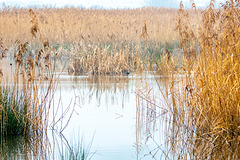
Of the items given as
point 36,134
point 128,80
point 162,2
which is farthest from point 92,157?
point 162,2

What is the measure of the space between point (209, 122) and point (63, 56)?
10316 mm

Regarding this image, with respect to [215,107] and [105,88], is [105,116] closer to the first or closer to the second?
[215,107]

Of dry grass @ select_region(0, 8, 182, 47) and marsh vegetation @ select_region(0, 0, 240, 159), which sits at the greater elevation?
dry grass @ select_region(0, 8, 182, 47)

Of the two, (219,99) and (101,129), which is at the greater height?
(219,99)

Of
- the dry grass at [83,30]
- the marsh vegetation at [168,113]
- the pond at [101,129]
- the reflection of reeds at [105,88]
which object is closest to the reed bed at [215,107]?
the marsh vegetation at [168,113]

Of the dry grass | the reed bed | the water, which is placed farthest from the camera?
the dry grass

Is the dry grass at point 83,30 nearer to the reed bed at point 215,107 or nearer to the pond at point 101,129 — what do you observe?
the pond at point 101,129

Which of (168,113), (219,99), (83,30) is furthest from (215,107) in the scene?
(83,30)

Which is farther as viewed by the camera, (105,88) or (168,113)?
(105,88)

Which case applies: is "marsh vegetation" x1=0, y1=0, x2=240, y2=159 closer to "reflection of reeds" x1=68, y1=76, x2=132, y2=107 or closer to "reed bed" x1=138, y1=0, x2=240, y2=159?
"reed bed" x1=138, y1=0, x2=240, y2=159

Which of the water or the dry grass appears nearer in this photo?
the water

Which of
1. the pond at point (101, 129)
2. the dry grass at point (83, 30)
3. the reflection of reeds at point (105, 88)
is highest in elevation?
the dry grass at point (83, 30)

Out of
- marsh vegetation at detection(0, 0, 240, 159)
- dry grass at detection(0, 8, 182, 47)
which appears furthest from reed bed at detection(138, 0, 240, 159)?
dry grass at detection(0, 8, 182, 47)

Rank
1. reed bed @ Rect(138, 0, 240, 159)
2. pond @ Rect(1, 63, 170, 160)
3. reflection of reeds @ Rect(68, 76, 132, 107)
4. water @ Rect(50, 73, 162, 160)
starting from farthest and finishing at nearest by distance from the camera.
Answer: reflection of reeds @ Rect(68, 76, 132, 107) < water @ Rect(50, 73, 162, 160) < pond @ Rect(1, 63, 170, 160) < reed bed @ Rect(138, 0, 240, 159)
